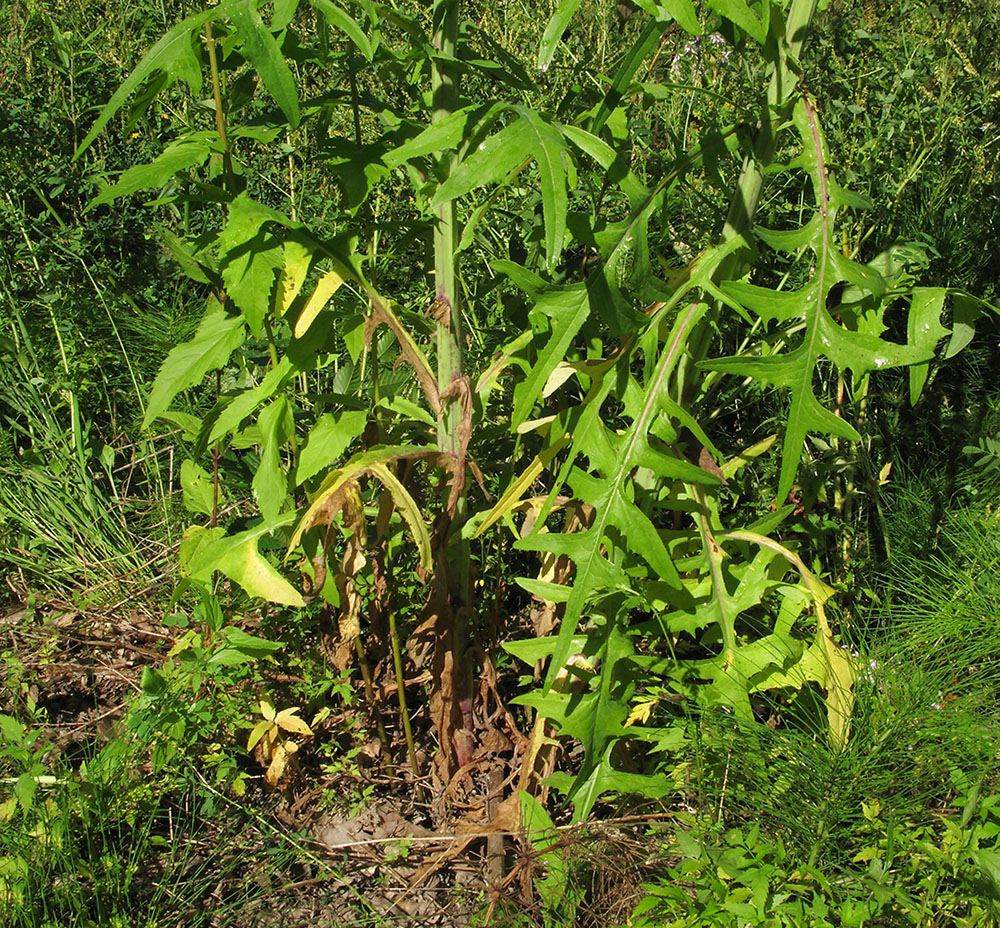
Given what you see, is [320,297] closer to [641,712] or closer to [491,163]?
[491,163]

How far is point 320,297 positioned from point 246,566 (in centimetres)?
52

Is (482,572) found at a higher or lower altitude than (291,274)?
lower

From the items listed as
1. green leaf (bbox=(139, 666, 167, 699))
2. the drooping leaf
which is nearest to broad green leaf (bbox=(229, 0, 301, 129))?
the drooping leaf

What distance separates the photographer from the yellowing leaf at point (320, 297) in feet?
5.32

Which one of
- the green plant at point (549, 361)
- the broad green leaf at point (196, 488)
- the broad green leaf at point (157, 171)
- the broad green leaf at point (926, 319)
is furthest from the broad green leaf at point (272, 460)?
the broad green leaf at point (926, 319)

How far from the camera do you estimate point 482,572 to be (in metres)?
2.26

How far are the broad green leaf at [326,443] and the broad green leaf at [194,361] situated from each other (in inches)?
8.1

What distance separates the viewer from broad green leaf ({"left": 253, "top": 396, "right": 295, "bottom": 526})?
161 cm

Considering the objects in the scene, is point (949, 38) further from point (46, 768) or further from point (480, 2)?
point (46, 768)

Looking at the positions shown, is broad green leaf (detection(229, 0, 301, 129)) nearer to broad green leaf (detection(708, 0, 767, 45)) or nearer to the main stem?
the main stem

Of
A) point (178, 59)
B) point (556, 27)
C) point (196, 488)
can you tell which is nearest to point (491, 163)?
point (556, 27)

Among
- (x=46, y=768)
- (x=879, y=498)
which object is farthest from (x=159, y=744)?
(x=879, y=498)

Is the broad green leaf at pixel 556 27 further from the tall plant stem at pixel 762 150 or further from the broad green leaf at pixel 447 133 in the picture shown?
the tall plant stem at pixel 762 150

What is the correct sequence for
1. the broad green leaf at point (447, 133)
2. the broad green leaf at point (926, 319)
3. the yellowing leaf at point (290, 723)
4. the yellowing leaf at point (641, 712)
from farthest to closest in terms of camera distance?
1. the yellowing leaf at point (290, 723)
2. the yellowing leaf at point (641, 712)
3. the broad green leaf at point (926, 319)
4. the broad green leaf at point (447, 133)
